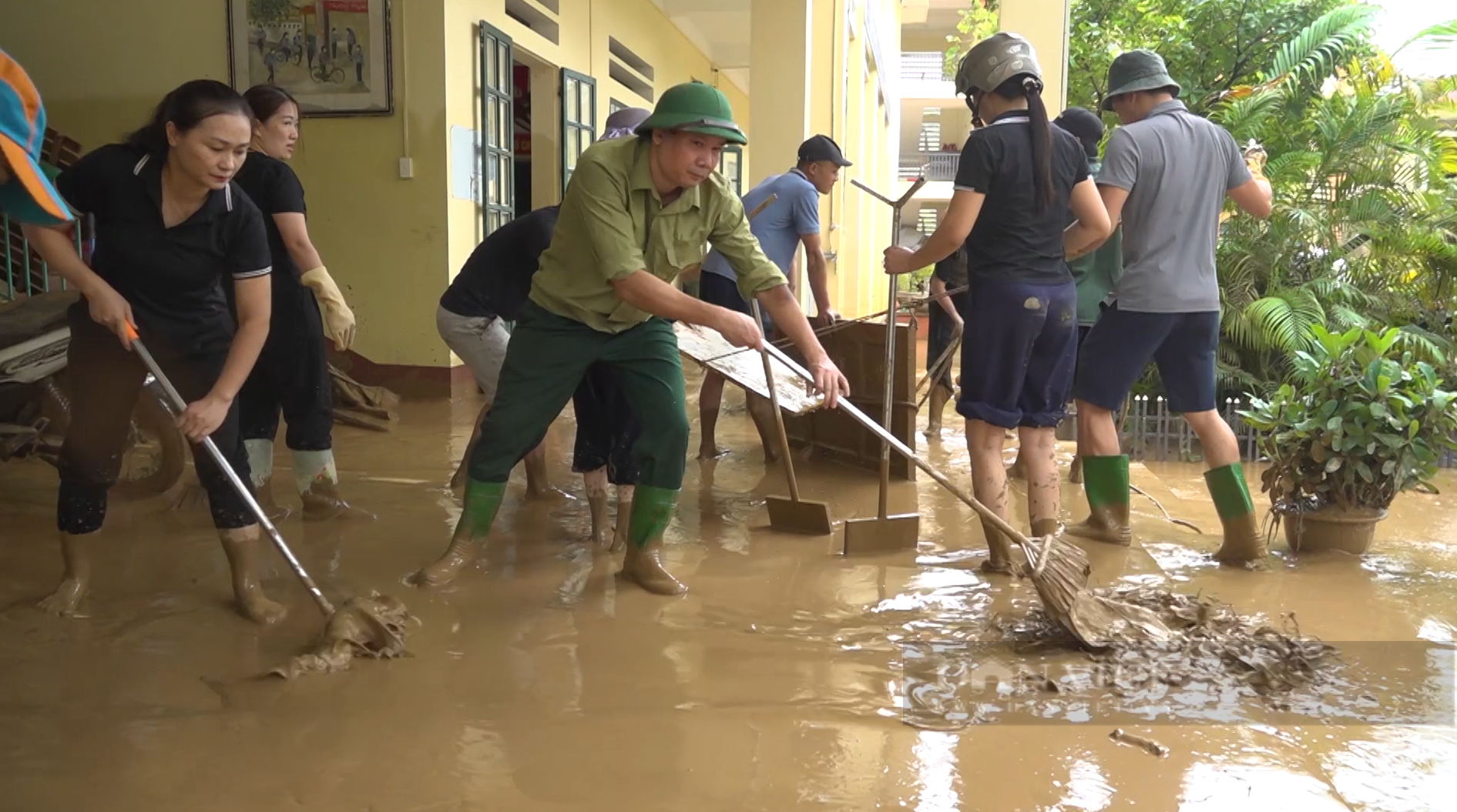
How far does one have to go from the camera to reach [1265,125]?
9.11 m

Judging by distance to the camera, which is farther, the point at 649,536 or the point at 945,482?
the point at 649,536

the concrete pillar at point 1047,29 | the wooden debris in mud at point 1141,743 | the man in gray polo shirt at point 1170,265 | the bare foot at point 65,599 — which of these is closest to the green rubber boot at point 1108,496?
the man in gray polo shirt at point 1170,265

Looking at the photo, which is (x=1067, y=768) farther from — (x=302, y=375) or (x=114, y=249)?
(x=302, y=375)

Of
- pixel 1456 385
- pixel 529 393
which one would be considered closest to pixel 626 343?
pixel 529 393

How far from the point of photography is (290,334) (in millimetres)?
4066

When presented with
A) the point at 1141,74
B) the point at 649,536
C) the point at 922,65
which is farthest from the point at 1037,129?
the point at 922,65

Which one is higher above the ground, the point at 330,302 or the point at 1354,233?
the point at 1354,233

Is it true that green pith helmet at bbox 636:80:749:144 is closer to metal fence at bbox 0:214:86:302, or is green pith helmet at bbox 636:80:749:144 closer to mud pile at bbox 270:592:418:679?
mud pile at bbox 270:592:418:679

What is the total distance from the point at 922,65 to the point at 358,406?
2891 cm

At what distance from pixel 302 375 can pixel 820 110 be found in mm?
7908

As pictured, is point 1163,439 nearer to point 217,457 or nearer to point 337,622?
point 337,622

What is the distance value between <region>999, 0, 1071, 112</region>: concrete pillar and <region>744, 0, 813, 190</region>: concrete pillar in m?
2.30

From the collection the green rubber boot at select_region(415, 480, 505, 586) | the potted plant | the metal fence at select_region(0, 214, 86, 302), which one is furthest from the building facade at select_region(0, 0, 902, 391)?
the potted plant

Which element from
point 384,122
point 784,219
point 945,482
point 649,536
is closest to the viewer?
point 945,482
